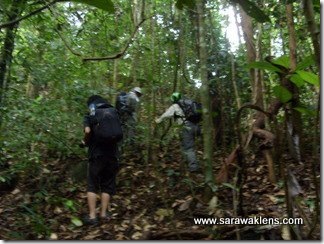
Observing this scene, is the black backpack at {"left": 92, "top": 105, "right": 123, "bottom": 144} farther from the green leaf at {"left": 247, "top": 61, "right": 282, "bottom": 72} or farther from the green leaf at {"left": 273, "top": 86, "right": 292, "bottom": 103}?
the green leaf at {"left": 247, "top": 61, "right": 282, "bottom": 72}

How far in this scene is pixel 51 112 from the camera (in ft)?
17.0

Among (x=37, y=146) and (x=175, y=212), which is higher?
(x=37, y=146)

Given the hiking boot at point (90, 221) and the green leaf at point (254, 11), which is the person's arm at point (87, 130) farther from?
the green leaf at point (254, 11)

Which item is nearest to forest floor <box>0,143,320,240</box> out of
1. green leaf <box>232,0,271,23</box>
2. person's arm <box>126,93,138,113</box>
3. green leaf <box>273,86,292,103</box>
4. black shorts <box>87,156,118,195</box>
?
black shorts <box>87,156,118,195</box>

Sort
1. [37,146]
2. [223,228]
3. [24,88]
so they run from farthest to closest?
[24,88]
[37,146]
[223,228]

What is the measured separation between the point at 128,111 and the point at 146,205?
1.91 metres

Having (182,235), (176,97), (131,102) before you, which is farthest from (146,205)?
(131,102)

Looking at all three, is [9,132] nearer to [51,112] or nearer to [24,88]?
[51,112]

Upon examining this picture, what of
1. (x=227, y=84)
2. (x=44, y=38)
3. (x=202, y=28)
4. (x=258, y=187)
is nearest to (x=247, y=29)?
(x=227, y=84)

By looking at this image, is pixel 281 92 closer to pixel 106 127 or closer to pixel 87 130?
pixel 106 127

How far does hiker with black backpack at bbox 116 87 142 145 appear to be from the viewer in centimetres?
604

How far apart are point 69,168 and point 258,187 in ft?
9.28

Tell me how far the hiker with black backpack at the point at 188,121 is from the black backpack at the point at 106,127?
1.52m

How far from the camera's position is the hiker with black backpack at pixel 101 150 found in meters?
4.30
